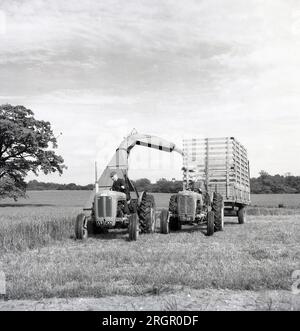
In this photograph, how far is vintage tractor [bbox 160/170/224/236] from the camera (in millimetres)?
13594

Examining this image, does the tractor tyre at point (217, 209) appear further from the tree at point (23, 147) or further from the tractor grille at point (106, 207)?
the tree at point (23, 147)

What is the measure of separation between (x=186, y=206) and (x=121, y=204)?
210cm

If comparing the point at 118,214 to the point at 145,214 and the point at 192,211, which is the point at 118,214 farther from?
the point at 192,211

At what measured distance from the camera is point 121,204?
41.6 feet

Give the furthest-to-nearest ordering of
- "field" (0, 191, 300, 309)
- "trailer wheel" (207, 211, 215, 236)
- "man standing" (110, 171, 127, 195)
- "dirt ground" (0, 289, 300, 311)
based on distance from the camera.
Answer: "trailer wheel" (207, 211, 215, 236) < "man standing" (110, 171, 127, 195) < "field" (0, 191, 300, 309) < "dirt ground" (0, 289, 300, 311)

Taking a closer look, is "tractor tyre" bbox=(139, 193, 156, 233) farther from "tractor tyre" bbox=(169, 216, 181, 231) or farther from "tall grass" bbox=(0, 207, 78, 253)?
"tall grass" bbox=(0, 207, 78, 253)

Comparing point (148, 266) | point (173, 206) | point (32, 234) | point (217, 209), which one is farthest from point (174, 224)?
point (148, 266)

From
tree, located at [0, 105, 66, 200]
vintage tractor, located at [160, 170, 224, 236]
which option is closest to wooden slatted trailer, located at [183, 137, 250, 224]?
vintage tractor, located at [160, 170, 224, 236]

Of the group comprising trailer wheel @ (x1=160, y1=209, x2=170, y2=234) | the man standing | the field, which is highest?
the man standing

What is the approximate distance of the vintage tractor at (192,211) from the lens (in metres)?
13.6

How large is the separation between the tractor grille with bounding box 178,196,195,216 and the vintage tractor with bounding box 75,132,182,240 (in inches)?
30.5

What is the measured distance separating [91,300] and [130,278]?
123 centimetres

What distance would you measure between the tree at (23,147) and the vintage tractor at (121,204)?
25.6 metres
